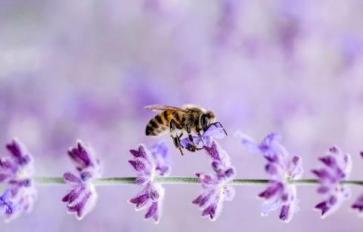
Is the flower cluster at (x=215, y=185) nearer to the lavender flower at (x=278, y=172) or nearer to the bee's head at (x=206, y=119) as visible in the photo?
the lavender flower at (x=278, y=172)

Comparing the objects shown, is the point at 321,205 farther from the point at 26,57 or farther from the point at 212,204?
the point at 26,57

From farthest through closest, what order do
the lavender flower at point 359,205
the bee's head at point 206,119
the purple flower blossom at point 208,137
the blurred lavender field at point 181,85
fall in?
the blurred lavender field at point 181,85
the bee's head at point 206,119
the purple flower blossom at point 208,137
the lavender flower at point 359,205

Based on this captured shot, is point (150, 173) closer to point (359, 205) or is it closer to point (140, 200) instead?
point (140, 200)

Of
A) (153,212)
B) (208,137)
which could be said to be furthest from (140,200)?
(208,137)

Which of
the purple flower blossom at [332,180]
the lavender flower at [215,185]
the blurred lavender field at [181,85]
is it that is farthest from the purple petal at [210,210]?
the blurred lavender field at [181,85]

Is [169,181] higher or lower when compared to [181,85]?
higher

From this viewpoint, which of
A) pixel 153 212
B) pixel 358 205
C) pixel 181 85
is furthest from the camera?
pixel 181 85

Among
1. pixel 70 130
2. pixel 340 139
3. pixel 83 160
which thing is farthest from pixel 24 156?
pixel 340 139
